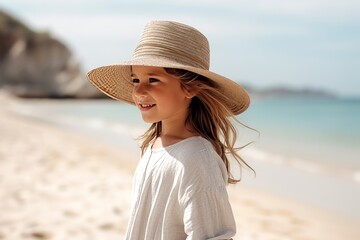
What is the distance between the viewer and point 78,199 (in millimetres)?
5016

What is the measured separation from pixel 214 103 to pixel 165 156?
0.25 metres

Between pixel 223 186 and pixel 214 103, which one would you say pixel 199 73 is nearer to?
pixel 214 103

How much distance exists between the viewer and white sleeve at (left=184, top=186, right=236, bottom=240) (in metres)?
1.58

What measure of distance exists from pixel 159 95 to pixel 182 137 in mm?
162

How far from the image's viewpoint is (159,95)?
5.82ft

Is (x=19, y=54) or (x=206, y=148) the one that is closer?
(x=206, y=148)

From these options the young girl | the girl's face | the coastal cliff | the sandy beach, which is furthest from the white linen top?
the coastal cliff

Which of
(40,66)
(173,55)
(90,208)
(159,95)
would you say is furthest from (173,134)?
(40,66)

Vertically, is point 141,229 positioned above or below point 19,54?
above

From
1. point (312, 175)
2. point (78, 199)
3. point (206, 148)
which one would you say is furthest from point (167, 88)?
point (312, 175)

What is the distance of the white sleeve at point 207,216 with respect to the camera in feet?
5.18

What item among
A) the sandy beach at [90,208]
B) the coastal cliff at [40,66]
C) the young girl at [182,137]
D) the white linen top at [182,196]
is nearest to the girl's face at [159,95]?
the young girl at [182,137]

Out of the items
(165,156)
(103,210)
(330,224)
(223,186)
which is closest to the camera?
(223,186)

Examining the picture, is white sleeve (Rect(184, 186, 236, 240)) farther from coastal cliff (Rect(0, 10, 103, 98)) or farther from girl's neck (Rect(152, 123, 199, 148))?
coastal cliff (Rect(0, 10, 103, 98))
